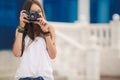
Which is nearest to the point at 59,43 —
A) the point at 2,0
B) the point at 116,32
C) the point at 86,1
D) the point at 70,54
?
the point at 70,54

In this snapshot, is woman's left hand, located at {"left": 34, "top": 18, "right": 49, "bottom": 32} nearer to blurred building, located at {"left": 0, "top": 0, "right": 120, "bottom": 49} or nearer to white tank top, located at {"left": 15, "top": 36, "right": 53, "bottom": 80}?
white tank top, located at {"left": 15, "top": 36, "right": 53, "bottom": 80}

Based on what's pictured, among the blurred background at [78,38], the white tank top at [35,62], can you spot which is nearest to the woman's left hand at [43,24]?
the white tank top at [35,62]

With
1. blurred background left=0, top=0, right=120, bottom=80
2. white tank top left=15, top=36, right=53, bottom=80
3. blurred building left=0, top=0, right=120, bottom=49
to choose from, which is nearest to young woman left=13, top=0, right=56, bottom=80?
white tank top left=15, top=36, right=53, bottom=80

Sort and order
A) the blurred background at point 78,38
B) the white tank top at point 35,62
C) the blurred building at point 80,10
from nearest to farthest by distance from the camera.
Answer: the white tank top at point 35,62 < the blurred background at point 78,38 < the blurred building at point 80,10

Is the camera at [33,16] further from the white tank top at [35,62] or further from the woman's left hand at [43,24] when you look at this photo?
the white tank top at [35,62]

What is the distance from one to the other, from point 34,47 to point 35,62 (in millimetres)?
148

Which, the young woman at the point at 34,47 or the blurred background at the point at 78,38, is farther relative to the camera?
the blurred background at the point at 78,38

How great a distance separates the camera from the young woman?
3.84 m

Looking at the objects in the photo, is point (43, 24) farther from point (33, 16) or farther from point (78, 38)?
point (78, 38)

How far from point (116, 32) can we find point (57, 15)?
6.60ft

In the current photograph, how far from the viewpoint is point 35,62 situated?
152 inches

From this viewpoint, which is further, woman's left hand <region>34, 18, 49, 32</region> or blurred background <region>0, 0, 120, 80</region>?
blurred background <region>0, 0, 120, 80</region>

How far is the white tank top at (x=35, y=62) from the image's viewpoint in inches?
151

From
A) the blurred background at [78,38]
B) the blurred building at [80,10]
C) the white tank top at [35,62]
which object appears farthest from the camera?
the blurred building at [80,10]
